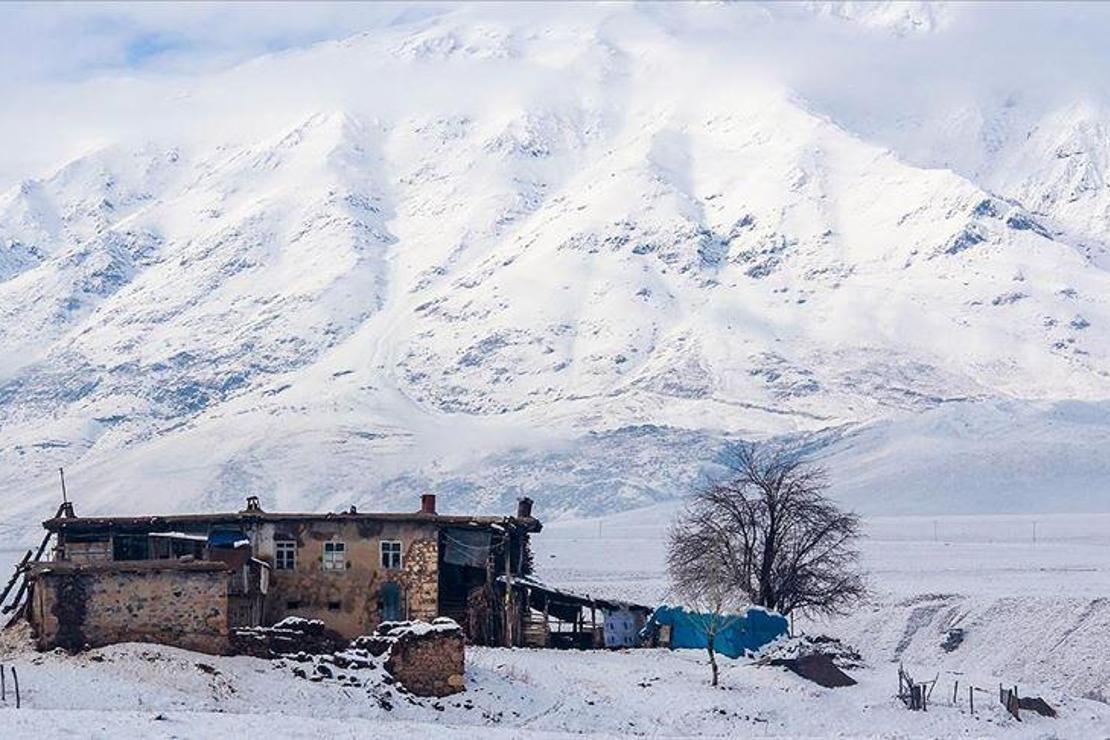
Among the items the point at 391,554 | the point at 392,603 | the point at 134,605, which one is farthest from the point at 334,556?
the point at 134,605

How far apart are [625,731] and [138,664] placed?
12.7 m

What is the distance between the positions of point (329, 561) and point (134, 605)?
12.4m

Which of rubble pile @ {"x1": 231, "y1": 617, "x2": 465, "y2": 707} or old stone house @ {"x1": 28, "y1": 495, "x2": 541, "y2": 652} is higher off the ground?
old stone house @ {"x1": 28, "y1": 495, "x2": 541, "y2": 652}

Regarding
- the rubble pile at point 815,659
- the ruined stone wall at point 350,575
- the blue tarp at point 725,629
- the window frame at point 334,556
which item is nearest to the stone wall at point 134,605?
the ruined stone wall at point 350,575

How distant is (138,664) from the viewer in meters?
55.0

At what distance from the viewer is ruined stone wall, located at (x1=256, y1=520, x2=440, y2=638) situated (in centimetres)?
6994

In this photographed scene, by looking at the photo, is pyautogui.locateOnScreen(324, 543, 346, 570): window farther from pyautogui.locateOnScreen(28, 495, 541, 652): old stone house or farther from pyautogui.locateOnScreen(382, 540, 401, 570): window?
pyautogui.locateOnScreen(382, 540, 401, 570): window

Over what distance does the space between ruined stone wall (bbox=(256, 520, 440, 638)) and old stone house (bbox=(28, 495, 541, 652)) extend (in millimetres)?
33

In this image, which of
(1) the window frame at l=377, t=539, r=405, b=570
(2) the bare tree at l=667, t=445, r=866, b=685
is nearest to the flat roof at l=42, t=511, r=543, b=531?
(1) the window frame at l=377, t=539, r=405, b=570

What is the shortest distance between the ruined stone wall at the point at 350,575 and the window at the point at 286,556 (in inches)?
4.7

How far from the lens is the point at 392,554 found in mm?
70812

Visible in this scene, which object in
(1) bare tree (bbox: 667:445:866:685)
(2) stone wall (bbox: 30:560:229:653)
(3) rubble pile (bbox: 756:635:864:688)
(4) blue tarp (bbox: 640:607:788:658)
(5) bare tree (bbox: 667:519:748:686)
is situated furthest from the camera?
(1) bare tree (bbox: 667:445:866:685)

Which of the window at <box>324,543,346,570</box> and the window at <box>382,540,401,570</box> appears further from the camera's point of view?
the window at <box>382,540,401,570</box>

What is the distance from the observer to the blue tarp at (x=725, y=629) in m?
74.4
